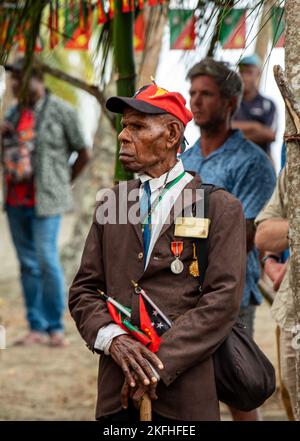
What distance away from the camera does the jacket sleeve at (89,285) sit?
3367 mm

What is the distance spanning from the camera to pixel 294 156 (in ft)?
10.6

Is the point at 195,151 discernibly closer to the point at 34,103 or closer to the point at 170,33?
the point at 170,33

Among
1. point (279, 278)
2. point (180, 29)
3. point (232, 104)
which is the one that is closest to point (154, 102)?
point (279, 278)

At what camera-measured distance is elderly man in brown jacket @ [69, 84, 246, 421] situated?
127 inches

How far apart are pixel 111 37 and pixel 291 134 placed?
2144mm

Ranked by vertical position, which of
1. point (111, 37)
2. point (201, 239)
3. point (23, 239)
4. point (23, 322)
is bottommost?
point (23, 322)

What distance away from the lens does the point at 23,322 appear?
9414 millimetres

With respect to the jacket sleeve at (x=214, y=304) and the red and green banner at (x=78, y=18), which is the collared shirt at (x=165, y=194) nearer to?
the jacket sleeve at (x=214, y=304)

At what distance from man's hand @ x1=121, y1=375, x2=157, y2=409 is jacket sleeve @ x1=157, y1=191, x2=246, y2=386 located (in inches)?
2.5

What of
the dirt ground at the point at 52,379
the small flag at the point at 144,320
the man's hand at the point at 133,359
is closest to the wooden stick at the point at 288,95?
the small flag at the point at 144,320

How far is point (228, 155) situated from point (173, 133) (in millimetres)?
1304

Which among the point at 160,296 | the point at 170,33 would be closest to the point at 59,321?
the point at 170,33

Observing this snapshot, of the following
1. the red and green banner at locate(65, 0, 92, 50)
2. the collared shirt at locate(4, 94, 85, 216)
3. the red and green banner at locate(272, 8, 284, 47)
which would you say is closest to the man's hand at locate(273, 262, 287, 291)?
the red and green banner at locate(272, 8, 284, 47)

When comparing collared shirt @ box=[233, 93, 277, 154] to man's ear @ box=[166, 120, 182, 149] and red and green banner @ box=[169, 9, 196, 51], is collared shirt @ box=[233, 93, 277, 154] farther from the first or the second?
man's ear @ box=[166, 120, 182, 149]
